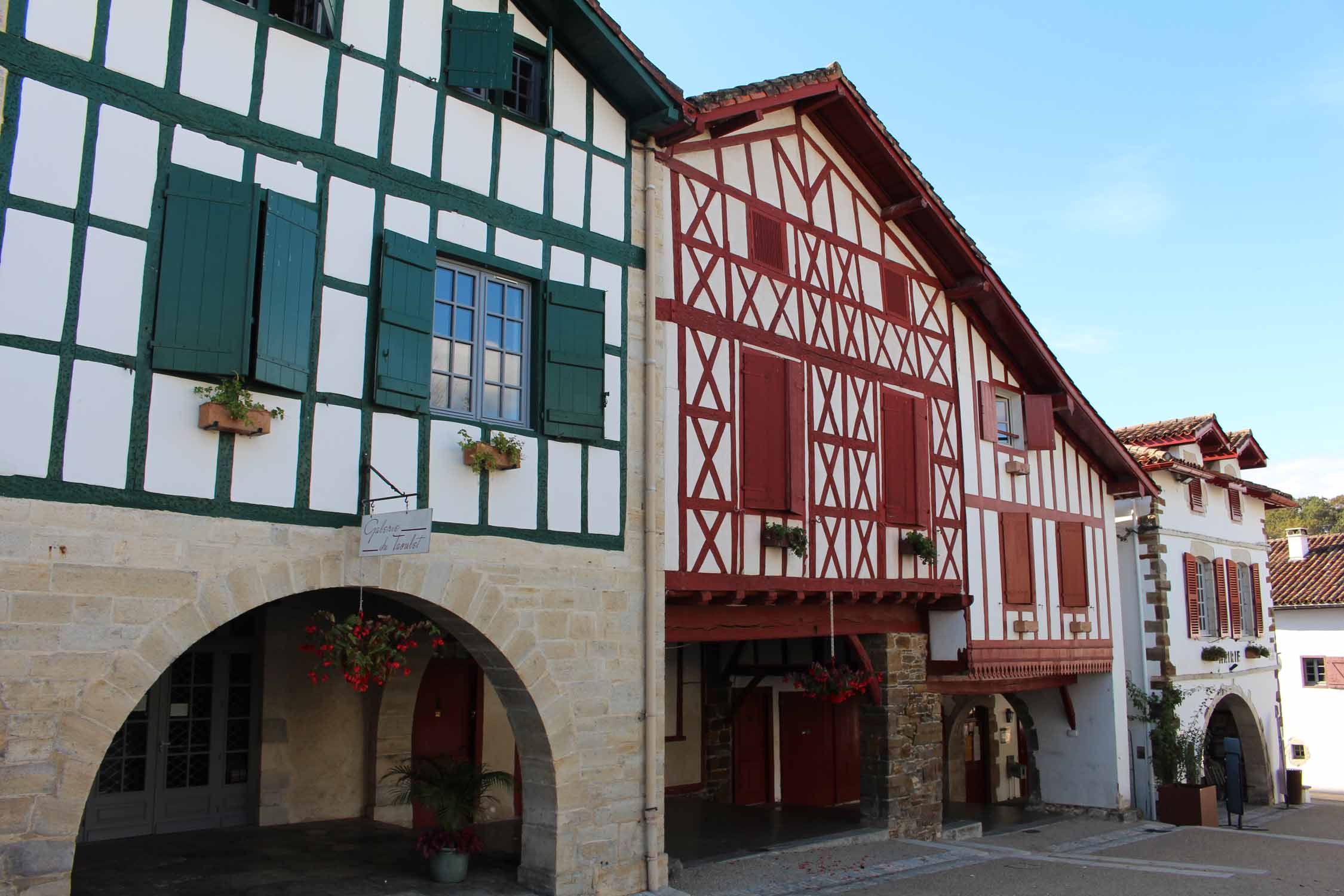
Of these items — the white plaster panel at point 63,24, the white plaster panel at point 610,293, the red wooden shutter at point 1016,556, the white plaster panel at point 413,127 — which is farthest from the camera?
the red wooden shutter at point 1016,556

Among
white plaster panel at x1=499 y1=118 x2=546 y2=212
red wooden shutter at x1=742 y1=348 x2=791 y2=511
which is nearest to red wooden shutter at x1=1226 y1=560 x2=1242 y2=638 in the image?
red wooden shutter at x1=742 y1=348 x2=791 y2=511

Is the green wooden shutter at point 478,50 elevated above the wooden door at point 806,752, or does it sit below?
above

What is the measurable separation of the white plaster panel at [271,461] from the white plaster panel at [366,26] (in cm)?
252

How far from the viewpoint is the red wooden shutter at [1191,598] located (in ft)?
54.7

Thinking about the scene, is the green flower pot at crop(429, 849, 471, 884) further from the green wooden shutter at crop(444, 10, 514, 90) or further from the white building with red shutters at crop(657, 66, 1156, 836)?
the green wooden shutter at crop(444, 10, 514, 90)

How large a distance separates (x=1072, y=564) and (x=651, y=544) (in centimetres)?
804

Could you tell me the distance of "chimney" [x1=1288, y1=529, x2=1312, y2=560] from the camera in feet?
86.0

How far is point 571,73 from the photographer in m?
8.57

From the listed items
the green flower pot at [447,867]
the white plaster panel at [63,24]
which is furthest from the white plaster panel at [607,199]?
the green flower pot at [447,867]

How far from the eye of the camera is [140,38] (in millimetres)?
6215

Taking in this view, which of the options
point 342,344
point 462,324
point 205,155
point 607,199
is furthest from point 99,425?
point 607,199

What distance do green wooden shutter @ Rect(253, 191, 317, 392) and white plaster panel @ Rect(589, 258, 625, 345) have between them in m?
2.40

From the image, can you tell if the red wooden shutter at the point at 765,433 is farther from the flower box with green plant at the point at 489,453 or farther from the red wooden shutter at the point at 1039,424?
the red wooden shutter at the point at 1039,424

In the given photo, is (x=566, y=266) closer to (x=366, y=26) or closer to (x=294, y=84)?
(x=366, y=26)
